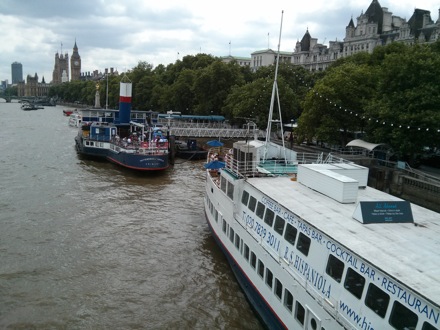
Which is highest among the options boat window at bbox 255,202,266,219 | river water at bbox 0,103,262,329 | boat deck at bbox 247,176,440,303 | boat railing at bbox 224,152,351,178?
boat railing at bbox 224,152,351,178

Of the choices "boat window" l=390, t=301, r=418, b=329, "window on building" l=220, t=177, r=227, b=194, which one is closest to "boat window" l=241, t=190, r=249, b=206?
"window on building" l=220, t=177, r=227, b=194

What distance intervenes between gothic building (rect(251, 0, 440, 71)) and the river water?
58.1m

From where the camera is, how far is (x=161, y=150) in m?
42.8

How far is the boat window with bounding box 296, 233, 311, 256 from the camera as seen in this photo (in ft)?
41.5

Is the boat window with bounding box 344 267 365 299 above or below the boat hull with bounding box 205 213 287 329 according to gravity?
above

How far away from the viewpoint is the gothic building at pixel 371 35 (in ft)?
279

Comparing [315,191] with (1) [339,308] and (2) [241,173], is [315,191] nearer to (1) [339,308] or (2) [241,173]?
(2) [241,173]

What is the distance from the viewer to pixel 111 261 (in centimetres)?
2038

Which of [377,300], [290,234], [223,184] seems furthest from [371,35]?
[377,300]

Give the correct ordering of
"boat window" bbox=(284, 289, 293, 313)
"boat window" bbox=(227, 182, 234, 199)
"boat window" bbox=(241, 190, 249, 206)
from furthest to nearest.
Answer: "boat window" bbox=(227, 182, 234, 199) → "boat window" bbox=(241, 190, 249, 206) → "boat window" bbox=(284, 289, 293, 313)

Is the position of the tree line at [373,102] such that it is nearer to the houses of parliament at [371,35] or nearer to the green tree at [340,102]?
the green tree at [340,102]

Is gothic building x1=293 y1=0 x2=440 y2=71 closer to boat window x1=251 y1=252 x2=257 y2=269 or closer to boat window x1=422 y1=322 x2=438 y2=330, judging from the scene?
boat window x1=251 y1=252 x2=257 y2=269

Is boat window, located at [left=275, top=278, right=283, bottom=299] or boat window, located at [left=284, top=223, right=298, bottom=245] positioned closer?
boat window, located at [left=284, top=223, right=298, bottom=245]

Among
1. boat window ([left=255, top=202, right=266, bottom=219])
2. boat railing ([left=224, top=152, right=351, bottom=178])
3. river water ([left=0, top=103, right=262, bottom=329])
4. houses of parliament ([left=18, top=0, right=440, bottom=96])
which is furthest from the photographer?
houses of parliament ([left=18, top=0, right=440, bottom=96])
